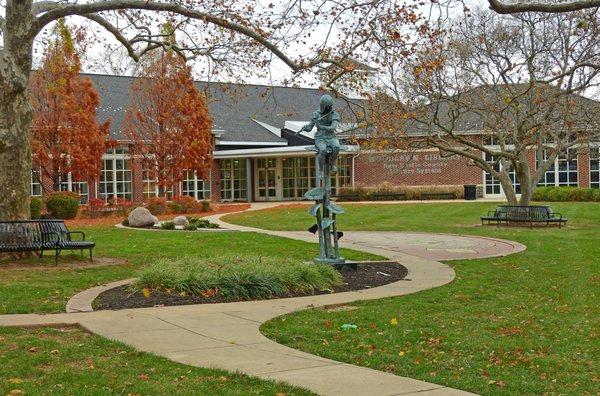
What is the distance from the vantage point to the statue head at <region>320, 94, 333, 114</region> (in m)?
13.1

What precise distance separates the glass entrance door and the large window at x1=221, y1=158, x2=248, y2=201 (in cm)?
91

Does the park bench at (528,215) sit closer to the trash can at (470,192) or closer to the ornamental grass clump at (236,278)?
the ornamental grass clump at (236,278)

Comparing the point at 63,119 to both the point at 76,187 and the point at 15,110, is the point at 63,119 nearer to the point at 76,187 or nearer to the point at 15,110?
the point at 76,187

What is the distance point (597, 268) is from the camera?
48.4ft

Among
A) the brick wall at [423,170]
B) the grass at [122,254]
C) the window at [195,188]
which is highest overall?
the brick wall at [423,170]

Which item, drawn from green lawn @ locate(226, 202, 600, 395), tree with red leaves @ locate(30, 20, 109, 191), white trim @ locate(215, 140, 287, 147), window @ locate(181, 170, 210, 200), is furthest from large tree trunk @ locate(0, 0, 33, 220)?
white trim @ locate(215, 140, 287, 147)

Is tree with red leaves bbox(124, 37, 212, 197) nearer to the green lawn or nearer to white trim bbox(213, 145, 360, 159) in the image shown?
white trim bbox(213, 145, 360, 159)

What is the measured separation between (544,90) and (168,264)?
17117 millimetres

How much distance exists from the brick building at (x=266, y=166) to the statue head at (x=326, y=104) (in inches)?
1083

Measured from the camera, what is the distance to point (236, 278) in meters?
11.5

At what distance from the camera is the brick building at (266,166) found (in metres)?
42.4

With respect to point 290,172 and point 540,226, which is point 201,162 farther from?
point 540,226

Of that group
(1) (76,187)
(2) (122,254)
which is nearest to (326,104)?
(2) (122,254)

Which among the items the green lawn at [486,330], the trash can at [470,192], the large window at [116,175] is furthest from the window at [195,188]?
the green lawn at [486,330]
